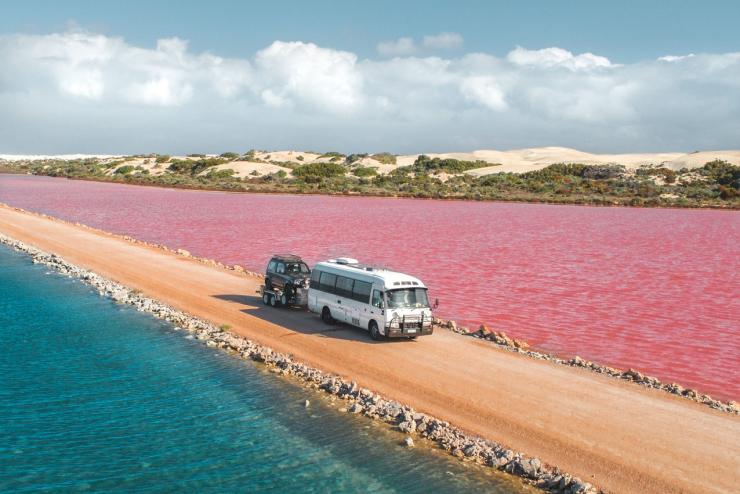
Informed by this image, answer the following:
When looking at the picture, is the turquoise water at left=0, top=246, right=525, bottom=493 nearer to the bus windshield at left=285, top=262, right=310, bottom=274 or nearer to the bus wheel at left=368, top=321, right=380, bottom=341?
the bus wheel at left=368, top=321, right=380, bottom=341

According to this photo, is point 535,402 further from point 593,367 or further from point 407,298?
point 407,298

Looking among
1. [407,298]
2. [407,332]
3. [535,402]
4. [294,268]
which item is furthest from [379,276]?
[535,402]

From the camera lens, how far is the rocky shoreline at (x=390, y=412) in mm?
14656

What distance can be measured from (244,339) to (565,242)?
4143cm

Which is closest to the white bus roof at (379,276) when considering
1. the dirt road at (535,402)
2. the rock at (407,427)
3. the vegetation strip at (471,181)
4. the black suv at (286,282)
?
the dirt road at (535,402)

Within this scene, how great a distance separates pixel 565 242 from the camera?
59.7 metres

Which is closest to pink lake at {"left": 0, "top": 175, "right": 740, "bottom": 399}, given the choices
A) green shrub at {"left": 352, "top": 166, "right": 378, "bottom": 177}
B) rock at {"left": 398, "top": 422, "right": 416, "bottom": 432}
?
rock at {"left": 398, "top": 422, "right": 416, "bottom": 432}

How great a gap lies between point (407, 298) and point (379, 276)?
1280 millimetres

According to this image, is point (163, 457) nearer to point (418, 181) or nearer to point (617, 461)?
point (617, 461)

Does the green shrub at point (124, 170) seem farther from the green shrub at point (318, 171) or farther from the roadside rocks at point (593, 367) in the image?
the roadside rocks at point (593, 367)

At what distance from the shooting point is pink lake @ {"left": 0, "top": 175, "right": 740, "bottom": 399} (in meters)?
26.9

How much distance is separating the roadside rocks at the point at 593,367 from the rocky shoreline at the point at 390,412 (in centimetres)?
705

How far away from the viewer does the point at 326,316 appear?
2688 cm

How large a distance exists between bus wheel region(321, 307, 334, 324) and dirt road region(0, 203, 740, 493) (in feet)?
1.65
